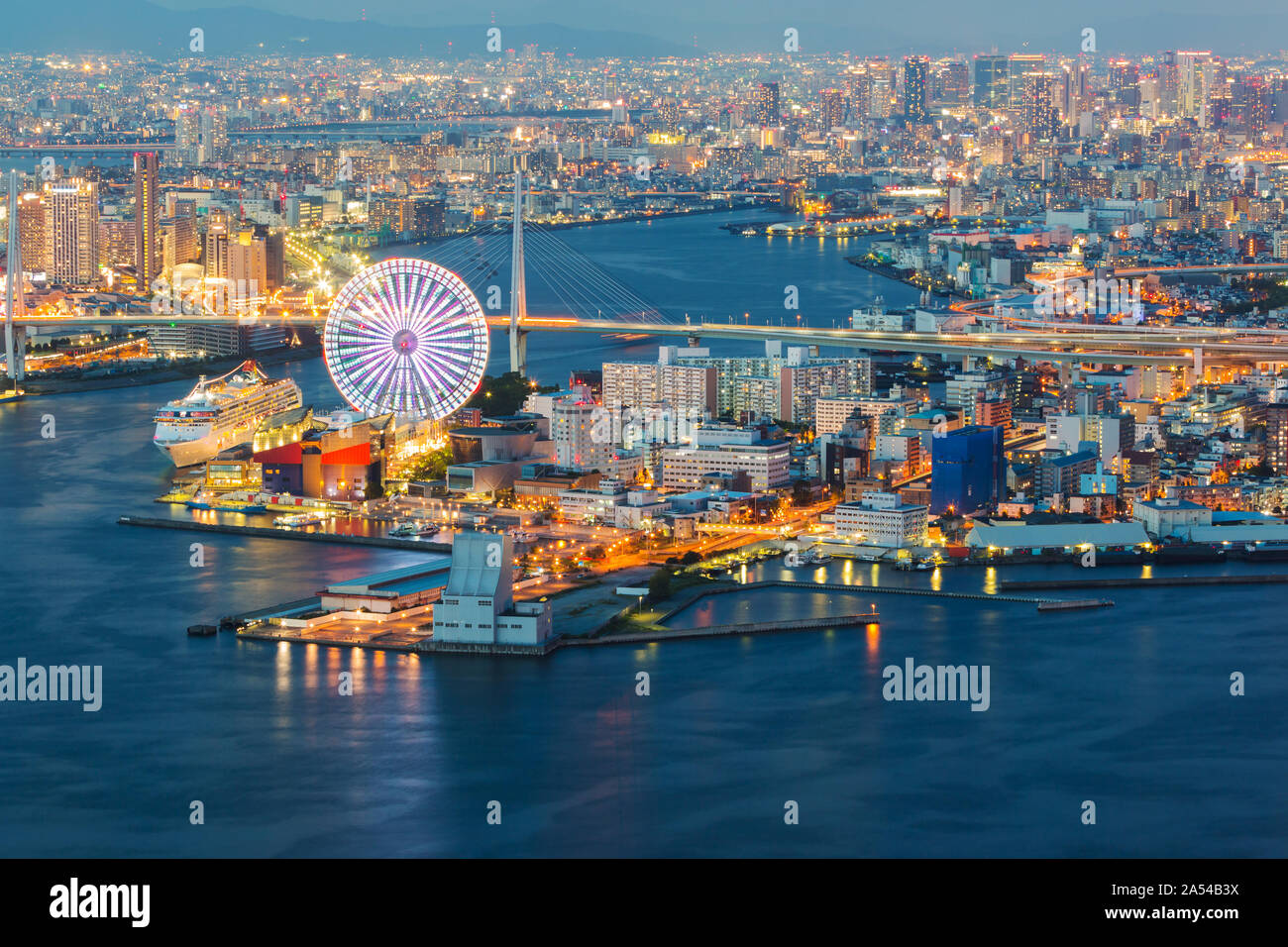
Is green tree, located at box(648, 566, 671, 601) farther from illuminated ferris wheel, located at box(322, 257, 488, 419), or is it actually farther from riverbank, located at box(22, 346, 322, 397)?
riverbank, located at box(22, 346, 322, 397)

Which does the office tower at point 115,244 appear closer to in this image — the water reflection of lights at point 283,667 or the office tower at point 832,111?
the water reflection of lights at point 283,667

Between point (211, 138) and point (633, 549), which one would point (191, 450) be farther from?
point (211, 138)

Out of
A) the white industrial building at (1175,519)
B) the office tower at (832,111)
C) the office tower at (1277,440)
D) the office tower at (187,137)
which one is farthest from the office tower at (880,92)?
the white industrial building at (1175,519)

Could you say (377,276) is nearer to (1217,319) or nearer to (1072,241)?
(1217,319)

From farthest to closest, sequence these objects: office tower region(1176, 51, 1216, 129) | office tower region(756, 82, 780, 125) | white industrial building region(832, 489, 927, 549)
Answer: office tower region(756, 82, 780, 125) < office tower region(1176, 51, 1216, 129) < white industrial building region(832, 489, 927, 549)

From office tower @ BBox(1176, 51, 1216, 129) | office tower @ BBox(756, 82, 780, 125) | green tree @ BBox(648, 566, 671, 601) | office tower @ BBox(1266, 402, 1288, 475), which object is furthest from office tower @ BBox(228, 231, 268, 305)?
office tower @ BBox(756, 82, 780, 125)
